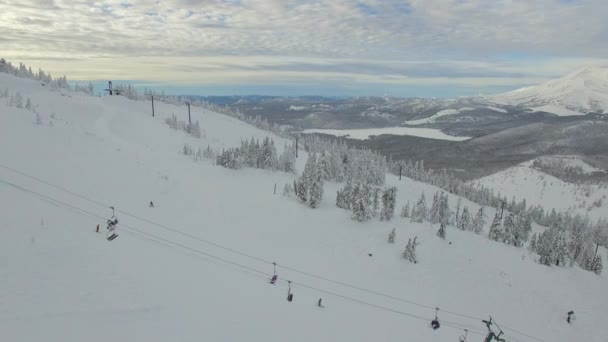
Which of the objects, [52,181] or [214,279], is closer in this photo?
[214,279]

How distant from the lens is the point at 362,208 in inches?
1857

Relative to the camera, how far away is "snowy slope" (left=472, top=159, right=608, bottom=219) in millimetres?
147125

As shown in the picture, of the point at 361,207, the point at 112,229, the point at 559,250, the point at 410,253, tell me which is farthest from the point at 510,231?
the point at 112,229

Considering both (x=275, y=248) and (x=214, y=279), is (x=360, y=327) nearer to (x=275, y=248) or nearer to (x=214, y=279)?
(x=214, y=279)

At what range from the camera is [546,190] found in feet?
549

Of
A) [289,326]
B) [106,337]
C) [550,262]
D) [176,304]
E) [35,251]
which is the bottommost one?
[550,262]

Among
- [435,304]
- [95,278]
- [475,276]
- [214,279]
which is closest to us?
[95,278]

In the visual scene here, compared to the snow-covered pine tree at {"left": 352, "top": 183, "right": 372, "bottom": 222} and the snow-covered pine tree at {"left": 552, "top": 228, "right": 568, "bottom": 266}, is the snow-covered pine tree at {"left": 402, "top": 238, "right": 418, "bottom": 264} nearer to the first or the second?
the snow-covered pine tree at {"left": 352, "top": 183, "right": 372, "bottom": 222}

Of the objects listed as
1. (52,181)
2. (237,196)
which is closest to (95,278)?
(52,181)

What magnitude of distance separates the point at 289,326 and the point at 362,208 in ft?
104

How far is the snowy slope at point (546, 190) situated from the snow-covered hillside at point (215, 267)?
121001mm

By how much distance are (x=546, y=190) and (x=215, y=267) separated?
187465 mm

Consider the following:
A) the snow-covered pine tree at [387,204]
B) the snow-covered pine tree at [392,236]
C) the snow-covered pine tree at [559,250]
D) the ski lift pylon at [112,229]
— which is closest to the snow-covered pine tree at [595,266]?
the snow-covered pine tree at [559,250]

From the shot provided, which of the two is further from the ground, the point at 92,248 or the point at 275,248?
the point at 92,248
